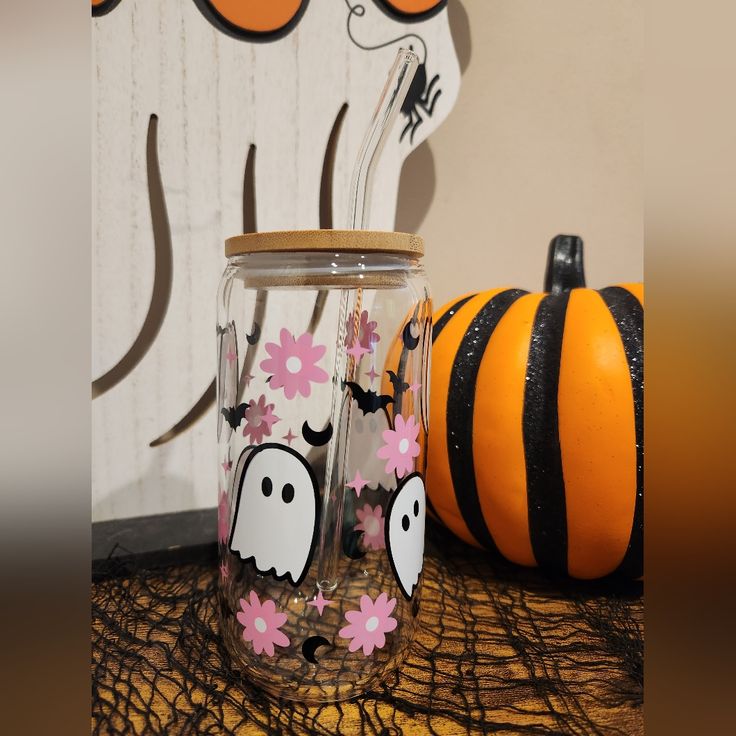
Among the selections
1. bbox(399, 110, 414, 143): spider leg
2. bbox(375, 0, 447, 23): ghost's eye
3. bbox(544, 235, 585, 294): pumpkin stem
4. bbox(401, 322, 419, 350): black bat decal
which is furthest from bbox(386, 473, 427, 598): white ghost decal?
bbox(375, 0, 447, 23): ghost's eye

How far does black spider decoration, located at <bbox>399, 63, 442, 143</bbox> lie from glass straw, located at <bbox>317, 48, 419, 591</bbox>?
12.1 inches

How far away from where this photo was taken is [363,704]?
0.47 m

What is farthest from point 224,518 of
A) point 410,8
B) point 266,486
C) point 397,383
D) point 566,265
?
point 410,8

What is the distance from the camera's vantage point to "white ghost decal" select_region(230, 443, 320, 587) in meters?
0.48

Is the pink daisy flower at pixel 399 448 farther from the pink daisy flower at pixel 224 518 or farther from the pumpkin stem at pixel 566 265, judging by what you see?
the pumpkin stem at pixel 566 265

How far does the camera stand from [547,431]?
2.02ft

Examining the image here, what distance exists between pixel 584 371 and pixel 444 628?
27 centimetres

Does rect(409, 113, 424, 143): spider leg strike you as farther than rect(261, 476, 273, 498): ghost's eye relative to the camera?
Yes

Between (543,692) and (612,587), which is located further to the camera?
(612,587)

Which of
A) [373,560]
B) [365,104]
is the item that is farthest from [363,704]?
[365,104]

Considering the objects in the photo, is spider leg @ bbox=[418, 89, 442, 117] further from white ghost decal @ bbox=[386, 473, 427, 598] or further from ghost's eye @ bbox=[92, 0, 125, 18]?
white ghost decal @ bbox=[386, 473, 427, 598]

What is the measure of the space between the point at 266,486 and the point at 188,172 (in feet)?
1.32
